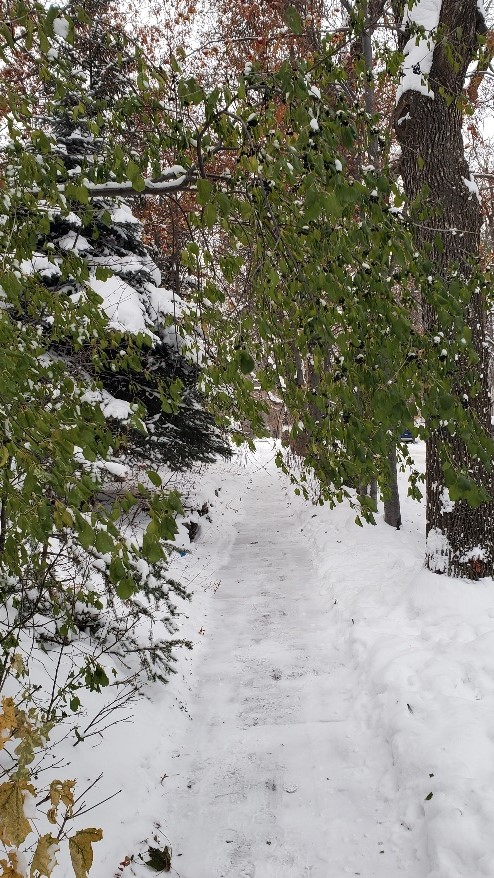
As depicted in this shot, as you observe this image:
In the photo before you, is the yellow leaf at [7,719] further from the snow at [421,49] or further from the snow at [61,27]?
the snow at [421,49]

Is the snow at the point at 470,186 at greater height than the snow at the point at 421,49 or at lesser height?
lesser

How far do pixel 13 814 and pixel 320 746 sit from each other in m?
3.31

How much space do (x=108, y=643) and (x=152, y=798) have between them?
1.35m

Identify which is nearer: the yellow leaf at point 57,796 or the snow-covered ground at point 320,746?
the yellow leaf at point 57,796

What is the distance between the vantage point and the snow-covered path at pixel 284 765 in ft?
11.1

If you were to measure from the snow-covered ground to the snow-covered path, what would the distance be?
1cm

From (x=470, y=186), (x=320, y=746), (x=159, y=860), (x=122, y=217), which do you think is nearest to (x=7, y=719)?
(x=159, y=860)

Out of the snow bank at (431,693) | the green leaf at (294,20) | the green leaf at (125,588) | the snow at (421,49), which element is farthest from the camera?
the snow at (421,49)

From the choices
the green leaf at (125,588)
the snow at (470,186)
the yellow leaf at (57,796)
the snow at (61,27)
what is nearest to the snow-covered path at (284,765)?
the yellow leaf at (57,796)

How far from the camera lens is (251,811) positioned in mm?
3775

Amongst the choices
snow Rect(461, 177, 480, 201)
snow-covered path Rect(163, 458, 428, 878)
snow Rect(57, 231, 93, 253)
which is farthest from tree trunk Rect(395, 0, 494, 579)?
snow Rect(57, 231, 93, 253)

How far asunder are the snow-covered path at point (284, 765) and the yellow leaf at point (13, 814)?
2.26 metres

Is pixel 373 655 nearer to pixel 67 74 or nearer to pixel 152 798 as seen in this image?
pixel 152 798

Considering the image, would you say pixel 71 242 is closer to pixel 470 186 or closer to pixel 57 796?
pixel 470 186
